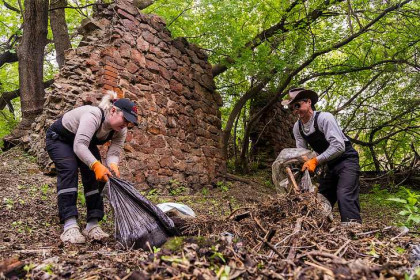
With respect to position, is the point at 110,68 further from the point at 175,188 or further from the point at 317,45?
the point at 317,45

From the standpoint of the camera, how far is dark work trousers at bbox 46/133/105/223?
9.01ft

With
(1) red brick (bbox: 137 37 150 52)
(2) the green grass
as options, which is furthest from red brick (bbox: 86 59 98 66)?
(2) the green grass

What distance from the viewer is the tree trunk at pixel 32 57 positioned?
19.1 ft

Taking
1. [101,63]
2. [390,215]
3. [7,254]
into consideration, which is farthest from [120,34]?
[390,215]

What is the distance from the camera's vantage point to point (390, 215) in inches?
232

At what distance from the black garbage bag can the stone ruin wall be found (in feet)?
8.09

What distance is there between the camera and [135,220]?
2400mm

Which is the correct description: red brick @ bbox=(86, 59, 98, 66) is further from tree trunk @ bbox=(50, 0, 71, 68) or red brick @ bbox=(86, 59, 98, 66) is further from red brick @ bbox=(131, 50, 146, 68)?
tree trunk @ bbox=(50, 0, 71, 68)

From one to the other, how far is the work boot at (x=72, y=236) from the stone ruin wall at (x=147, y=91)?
2134 millimetres

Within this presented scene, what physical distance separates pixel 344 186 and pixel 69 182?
264 cm

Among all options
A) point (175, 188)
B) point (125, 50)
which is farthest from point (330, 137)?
point (125, 50)

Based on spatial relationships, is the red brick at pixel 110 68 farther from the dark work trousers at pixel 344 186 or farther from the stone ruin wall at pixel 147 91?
the dark work trousers at pixel 344 186

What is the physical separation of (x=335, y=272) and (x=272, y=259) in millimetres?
360

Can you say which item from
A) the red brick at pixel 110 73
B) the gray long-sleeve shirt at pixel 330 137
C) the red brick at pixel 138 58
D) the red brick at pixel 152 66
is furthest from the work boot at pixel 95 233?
the red brick at pixel 152 66
